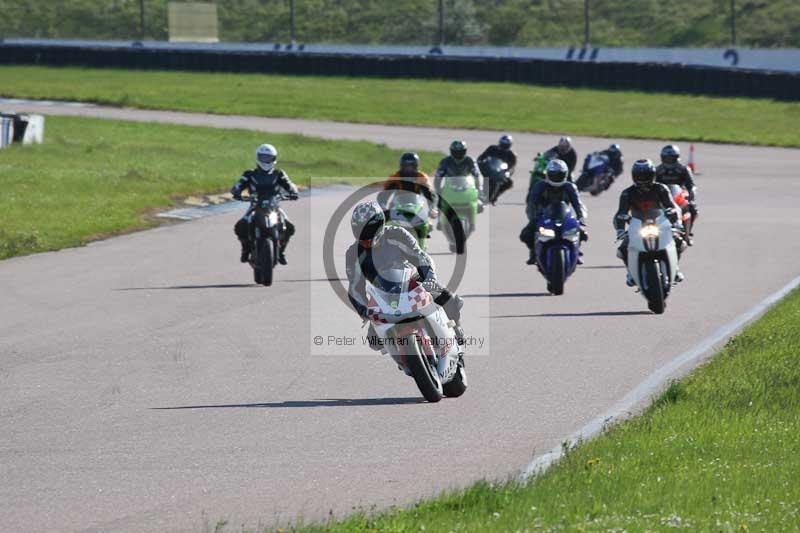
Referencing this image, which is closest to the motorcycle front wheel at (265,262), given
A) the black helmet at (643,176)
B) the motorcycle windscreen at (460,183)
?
the black helmet at (643,176)

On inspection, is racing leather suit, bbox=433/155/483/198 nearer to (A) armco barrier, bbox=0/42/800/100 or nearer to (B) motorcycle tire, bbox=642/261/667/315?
Answer: (B) motorcycle tire, bbox=642/261/667/315

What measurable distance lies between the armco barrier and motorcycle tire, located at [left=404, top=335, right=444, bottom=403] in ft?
128

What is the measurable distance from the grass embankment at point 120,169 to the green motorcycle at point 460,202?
17.2ft

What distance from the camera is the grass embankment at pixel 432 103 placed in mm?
48344

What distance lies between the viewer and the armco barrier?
161ft

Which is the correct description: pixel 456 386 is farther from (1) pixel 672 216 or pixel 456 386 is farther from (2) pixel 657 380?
(1) pixel 672 216

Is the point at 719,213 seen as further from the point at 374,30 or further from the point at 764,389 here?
the point at 374,30

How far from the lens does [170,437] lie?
9.82 metres

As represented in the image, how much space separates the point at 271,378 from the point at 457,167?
11.1 meters

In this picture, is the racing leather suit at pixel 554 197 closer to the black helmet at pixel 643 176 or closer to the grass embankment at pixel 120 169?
the black helmet at pixel 643 176

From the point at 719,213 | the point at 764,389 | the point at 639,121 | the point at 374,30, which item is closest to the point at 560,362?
the point at 764,389

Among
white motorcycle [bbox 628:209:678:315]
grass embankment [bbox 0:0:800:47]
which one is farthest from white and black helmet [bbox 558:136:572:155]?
grass embankment [bbox 0:0:800:47]

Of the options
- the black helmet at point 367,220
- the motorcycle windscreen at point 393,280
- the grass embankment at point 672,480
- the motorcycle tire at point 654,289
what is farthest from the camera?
the motorcycle tire at point 654,289

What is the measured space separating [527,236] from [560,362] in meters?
5.29
